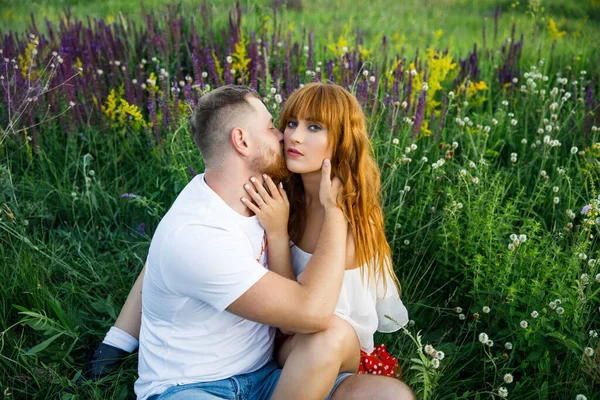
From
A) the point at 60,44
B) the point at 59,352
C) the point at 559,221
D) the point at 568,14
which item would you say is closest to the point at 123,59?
the point at 60,44

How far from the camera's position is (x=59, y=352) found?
2.54 metres

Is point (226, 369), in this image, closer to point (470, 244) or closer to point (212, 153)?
point (212, 153)

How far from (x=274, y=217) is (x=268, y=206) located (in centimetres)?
5

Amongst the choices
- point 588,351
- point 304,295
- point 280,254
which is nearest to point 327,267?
point 304,295

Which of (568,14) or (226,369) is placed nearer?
(226,369)

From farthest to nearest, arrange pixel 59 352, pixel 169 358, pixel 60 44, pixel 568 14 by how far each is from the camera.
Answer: pixel 568 14, pixel 60 44, pixel 59 352, pixel 169 358

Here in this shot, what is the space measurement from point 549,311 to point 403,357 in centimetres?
63

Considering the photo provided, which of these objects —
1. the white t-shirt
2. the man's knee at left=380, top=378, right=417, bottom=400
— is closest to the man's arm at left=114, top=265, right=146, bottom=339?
the white t-shirt

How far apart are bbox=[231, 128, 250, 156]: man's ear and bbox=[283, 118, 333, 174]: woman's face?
193mm

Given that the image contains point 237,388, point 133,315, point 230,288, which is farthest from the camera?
A: point 133,315

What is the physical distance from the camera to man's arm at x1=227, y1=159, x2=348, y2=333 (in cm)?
193

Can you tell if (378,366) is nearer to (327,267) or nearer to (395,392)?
(395,392)

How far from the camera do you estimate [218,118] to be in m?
2.15

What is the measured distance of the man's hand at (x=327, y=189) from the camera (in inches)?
87.2
